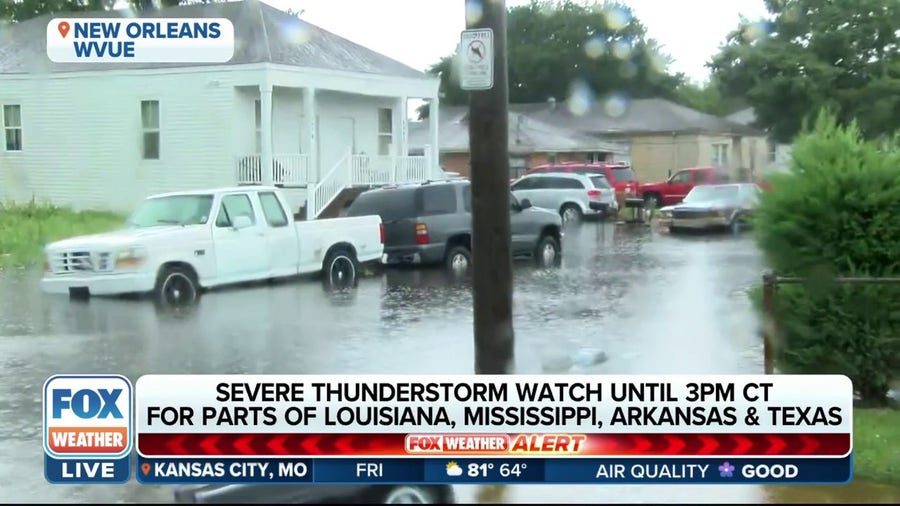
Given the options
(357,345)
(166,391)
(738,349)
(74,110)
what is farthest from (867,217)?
(74,110)

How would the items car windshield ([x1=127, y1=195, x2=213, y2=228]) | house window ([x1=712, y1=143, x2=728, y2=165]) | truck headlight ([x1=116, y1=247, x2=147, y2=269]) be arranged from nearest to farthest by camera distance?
house window ([x1=712, y1=143, x2=728, y2=165])
car windshield ([x1=127, y1=195, x2=213, y2=228])
truck headlight ([x1=116, y1=247, x2=147, y2=269])

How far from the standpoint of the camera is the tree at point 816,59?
5008 mm

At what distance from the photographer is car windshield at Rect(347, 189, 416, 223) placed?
5800 millimetres

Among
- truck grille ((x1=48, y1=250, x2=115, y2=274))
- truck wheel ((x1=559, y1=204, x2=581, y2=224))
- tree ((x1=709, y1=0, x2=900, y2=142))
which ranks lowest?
truck grille ((x1=48, y1=250, x2=115, y2=274))

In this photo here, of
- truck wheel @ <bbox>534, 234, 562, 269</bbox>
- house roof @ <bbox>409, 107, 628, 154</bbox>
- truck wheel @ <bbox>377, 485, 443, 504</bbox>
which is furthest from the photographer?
truck wheel @ <bbox>534, 234, 562, 269</bbox>

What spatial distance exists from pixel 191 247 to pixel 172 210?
279 mm

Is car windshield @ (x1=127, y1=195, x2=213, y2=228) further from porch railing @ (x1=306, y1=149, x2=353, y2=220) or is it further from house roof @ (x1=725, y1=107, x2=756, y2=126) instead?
house roof @ (x1=725, y1=107, x2=756, y2=126)

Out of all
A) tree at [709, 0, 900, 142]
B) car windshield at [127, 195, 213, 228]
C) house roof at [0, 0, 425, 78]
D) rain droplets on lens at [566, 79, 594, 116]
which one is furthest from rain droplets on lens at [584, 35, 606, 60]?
car windshield at [127, 195, 213, 228]

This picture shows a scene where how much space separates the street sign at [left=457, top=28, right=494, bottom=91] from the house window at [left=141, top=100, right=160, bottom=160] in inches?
58.9

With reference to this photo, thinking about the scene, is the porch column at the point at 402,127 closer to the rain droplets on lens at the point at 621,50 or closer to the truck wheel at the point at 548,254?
the truck wheel at the point at 548,254

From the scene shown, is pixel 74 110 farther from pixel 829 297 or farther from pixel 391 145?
pixel 829 297

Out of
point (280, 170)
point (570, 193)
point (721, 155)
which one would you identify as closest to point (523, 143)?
point (570, 193)

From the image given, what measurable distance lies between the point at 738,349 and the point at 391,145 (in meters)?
2.15

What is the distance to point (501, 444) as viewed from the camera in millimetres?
4539
